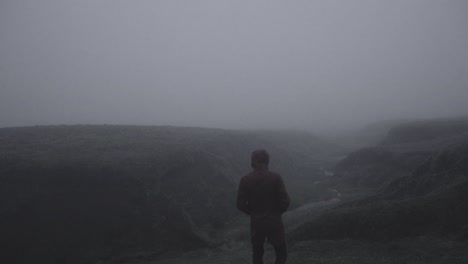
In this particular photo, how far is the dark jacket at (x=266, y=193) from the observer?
10500 mm

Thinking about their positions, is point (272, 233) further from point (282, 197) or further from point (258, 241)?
point (282, 197)

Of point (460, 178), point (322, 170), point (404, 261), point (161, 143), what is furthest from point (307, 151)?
point (404, 261)

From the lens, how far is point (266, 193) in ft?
34.6

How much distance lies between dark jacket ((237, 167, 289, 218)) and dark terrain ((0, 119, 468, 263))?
23.4 ft

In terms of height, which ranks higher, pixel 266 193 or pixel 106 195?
pixel 266 193

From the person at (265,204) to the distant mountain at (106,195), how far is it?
14861 millimetres

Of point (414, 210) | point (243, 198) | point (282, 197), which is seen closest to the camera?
point (282, 197)

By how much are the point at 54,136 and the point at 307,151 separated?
163 ft

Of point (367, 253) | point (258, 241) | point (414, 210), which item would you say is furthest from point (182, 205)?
point (258, 241)

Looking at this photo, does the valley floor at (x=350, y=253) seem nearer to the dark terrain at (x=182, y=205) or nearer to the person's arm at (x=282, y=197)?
the dark terrain at (x=182, y=205)

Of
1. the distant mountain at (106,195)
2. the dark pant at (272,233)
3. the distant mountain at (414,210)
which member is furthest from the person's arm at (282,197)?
the distant mountain at (106,195)

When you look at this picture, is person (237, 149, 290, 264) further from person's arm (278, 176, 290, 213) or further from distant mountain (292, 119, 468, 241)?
distant mountain (292, 119, 468, 241)

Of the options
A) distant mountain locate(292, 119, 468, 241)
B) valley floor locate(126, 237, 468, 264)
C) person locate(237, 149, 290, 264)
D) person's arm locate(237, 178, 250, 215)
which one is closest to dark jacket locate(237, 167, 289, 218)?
person locate(237, 149, 290, 264)

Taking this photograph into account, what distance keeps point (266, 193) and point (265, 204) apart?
284mm
